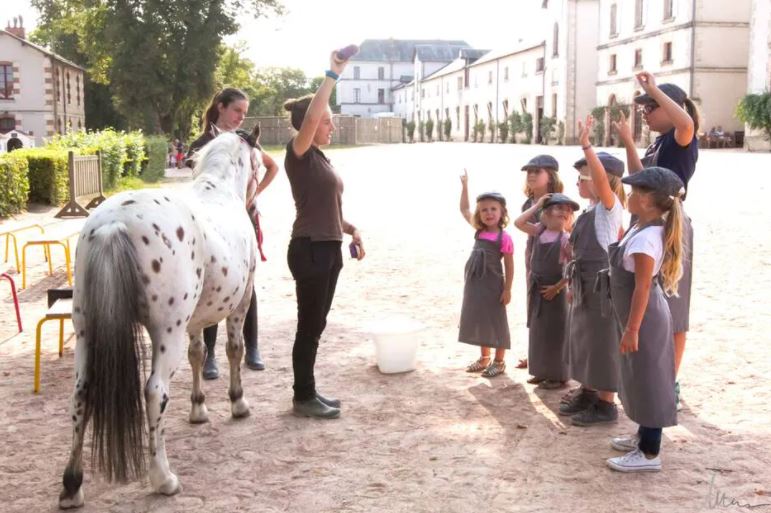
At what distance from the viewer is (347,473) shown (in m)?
3.88

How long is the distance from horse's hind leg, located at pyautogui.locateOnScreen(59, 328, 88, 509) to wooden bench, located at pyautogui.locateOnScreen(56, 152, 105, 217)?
10.8 metres

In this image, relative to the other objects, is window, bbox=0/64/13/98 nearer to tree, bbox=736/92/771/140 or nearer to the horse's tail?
tree, bbox=736/92/771/140

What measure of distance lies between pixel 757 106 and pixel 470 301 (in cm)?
3527

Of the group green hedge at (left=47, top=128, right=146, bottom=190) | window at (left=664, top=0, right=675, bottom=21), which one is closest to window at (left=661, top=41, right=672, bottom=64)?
window at (left=664, top=0, right=675, bottom=21)

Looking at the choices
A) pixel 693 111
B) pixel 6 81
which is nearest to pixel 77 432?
pixel 693 111

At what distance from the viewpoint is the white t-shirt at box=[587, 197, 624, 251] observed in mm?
4520

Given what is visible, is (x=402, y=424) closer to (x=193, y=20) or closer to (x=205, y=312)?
(x=205, y=312)

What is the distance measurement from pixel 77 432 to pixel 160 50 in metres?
40.3

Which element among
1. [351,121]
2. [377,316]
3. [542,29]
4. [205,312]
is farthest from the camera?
[351,121]

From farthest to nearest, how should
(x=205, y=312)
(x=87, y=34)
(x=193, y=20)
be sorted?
(x=87, y=34), (x=193, y=20), (x=205, y=312)

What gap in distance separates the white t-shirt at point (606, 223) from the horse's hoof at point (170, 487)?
2743 millimetres

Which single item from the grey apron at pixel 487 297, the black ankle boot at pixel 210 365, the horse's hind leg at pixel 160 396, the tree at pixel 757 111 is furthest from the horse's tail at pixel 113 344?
the tree at pixel 757 111

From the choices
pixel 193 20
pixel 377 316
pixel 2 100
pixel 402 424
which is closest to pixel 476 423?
pixel 402 424

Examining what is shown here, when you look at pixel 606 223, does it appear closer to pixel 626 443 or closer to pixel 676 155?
pixel 676 155
